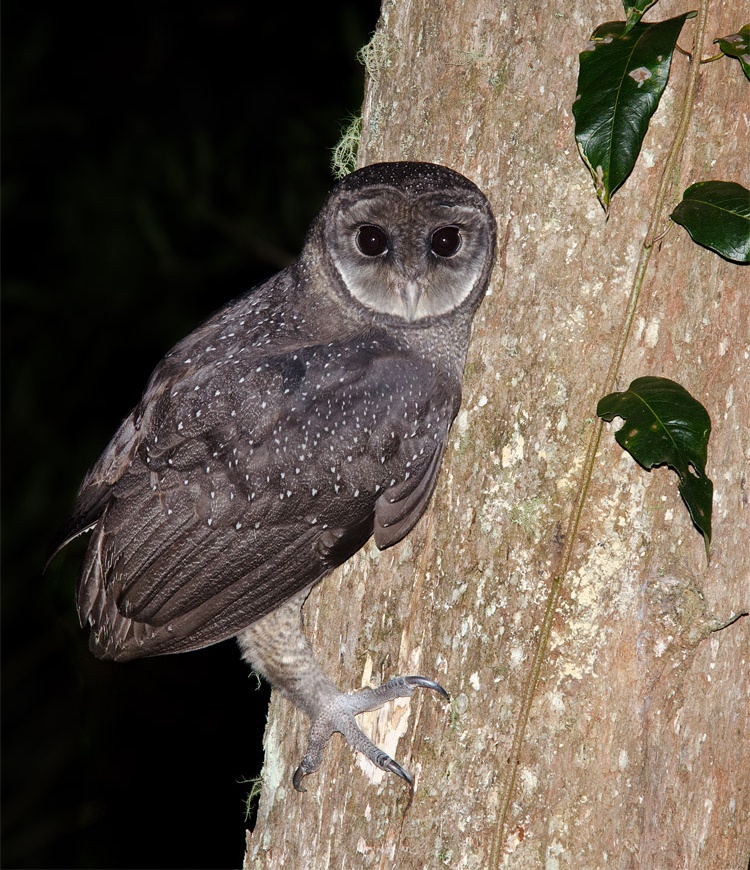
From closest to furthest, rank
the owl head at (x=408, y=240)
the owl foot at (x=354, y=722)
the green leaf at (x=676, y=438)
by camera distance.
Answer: the green leaf at (x=676, y=438) → the owl foot at (x=354, y=722) → the owl head at (x=408, y=240)

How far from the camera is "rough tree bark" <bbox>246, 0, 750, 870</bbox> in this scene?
74.7 inches

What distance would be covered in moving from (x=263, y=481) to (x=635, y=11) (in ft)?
4.41

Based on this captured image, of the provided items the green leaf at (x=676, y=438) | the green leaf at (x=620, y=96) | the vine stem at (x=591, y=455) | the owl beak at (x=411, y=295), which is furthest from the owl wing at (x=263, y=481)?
the green leaf at (x=620, y=96)

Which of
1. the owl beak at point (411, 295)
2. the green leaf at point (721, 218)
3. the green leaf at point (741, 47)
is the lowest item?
the owl beak at point (411, 295)

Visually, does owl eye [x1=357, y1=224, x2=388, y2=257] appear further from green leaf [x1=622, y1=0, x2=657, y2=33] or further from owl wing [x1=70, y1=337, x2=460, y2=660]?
green leaf [x1=622, y1=0, x2=657, y2=33]

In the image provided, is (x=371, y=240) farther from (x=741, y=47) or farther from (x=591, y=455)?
(x=741, y=47)

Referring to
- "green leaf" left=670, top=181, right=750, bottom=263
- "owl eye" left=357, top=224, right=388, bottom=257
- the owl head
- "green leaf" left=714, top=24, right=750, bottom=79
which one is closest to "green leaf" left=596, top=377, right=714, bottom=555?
"green leaf" left=670, top=181, right=750, bottom=263

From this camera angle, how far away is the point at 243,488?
92.6 inches

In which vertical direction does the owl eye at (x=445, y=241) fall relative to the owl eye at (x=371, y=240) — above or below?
above

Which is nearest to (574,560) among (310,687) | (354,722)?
(354,722)

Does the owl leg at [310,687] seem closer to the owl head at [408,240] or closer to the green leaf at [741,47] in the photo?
the owl head at [408,240]

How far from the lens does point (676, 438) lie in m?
1.82

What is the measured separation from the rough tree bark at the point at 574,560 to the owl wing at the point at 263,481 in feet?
0.59

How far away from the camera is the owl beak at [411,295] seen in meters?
2.40
